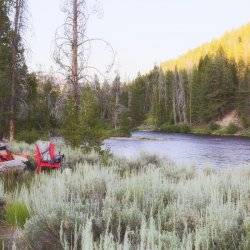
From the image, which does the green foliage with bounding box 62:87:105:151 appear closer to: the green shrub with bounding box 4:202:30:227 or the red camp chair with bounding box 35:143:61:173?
the red camp chair with bounding box 35:143:61:173

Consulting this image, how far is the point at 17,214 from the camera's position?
5.76 m

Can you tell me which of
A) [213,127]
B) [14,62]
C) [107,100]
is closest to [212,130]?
[213,127]

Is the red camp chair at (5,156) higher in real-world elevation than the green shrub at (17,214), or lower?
higher

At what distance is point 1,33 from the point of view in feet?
85.5

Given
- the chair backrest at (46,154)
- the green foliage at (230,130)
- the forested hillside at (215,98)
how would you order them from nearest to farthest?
the chair backrest at (46,154) < the green foliage at (230,130) < the forested hillside at (215,98)

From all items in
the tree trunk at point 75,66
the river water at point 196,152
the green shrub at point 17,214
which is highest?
the tree trunk at point 75,66

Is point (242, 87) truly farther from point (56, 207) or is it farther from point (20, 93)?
point (56, 207)

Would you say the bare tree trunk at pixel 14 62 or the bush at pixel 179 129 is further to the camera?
the bush at pixel 179 129

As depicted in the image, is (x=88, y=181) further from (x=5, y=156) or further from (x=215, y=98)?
(x=215, y=98)

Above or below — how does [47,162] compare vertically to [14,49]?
below

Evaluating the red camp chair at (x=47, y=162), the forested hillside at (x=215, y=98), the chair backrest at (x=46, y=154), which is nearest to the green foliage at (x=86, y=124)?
the chair backrest at (x=46, y=154)

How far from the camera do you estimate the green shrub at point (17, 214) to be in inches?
225

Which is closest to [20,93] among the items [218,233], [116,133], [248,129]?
[218,233]

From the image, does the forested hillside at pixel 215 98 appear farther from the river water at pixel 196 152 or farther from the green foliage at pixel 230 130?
the river water at pixel 196 152
